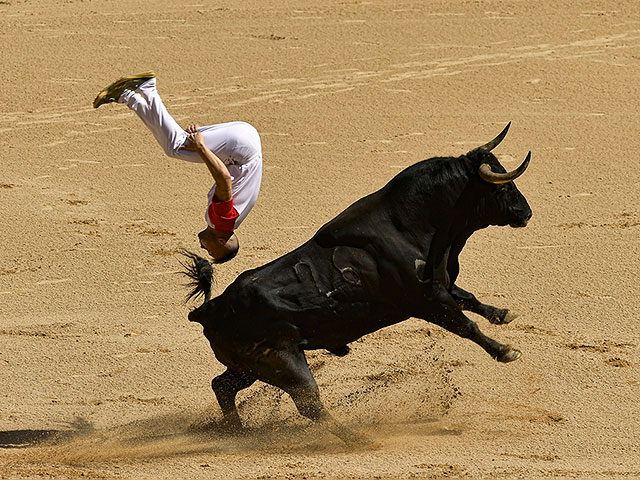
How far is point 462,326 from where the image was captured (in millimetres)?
7211

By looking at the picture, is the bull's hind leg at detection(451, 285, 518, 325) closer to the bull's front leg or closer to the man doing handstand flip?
the bull's front leg

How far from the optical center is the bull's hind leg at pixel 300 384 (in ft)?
23.3

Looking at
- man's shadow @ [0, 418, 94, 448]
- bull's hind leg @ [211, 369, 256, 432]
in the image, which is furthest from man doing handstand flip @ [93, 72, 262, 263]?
man's shadow @ [0, 418, 94, 448]

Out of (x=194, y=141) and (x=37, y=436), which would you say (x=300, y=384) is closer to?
(x=194, y=141)

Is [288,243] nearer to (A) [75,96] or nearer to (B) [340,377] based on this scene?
(B) [340,377]

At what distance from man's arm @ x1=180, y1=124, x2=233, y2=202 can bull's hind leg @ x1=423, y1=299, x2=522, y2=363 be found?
1.50 metres

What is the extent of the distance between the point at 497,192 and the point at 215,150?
5.99 ft

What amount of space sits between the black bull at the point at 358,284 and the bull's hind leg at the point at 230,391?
0.19 m

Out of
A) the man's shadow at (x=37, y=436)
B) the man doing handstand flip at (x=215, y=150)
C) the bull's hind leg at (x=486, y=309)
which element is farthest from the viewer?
the bull's hind leg at (x=486, y=309)

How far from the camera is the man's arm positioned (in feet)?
23.5

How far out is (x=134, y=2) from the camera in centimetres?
1705

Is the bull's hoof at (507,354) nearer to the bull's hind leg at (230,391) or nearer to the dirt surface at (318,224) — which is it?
the dirt surface at (318,224)

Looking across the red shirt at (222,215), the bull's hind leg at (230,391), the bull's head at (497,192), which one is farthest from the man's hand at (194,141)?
the bull's head at (497,192)

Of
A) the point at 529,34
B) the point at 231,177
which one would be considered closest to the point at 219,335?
the point at 231,177
